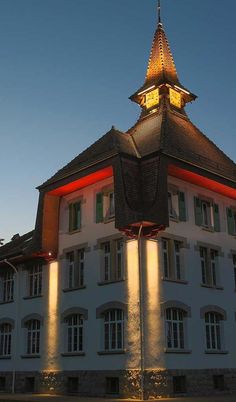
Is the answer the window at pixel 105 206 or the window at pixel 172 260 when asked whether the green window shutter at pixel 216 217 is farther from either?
the window at pixel 105 206

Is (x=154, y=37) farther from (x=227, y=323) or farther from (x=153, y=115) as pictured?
(x=227, y=323)

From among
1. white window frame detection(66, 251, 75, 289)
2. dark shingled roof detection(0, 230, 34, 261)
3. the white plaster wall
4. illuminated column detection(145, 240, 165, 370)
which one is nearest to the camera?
illuminated column detection(145, 240, 165, 370)

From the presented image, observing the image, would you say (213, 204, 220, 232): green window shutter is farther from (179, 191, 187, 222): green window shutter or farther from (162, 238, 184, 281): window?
(162, 238, 184, 281): window

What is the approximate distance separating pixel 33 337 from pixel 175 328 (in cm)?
870

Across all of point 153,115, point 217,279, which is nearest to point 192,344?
point 217,279

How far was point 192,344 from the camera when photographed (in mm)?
22516

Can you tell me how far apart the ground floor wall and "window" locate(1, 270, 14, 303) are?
4977 millimetres

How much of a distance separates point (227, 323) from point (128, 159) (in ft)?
31.3

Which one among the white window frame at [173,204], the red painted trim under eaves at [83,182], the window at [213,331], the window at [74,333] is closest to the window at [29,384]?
the window at [74,333]

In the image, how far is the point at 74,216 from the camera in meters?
26.4

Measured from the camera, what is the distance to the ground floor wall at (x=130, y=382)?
20.4 m

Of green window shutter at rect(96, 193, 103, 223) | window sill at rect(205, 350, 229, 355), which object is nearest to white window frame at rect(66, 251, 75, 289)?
green window shutter at rect(96, 193, 103, 223)

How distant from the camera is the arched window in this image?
2373cm

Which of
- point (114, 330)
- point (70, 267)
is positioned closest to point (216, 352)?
point (114, 330)
